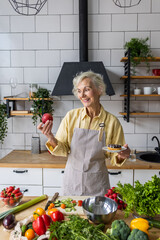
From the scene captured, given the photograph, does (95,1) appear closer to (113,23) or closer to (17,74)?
(113,23)

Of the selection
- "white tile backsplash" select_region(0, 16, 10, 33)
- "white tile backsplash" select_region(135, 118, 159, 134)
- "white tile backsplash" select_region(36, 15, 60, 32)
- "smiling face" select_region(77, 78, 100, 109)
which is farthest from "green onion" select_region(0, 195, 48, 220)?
"white tile backsplash" select_region(0, 16, 10, 33)

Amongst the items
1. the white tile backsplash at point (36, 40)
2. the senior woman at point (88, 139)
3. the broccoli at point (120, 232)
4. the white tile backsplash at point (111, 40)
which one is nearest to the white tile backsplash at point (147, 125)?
the white tile backsplash at point (111, 40)

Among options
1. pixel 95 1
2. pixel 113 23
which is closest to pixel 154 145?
pixel 113 23

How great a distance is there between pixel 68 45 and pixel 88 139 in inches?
54.9

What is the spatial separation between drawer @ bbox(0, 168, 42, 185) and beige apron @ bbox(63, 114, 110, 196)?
0.59 meters

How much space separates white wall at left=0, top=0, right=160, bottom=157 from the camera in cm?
272

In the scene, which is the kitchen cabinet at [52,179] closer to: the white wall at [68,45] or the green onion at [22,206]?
the white wall at [68,45]

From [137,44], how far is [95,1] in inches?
28.3

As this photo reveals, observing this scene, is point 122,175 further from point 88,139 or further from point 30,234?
point 30,234

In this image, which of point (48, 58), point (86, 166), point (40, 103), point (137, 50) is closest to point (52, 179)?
point (86, 166)

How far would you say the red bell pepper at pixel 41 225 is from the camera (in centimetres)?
105

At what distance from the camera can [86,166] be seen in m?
1.84

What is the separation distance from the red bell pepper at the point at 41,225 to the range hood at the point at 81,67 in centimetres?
154

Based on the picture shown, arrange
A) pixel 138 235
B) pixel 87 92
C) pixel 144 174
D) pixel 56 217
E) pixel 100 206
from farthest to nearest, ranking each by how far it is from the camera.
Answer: pixel 144 174, pixel 87 92, pixel 100 206, pixel 56 217, pixel 138 235
